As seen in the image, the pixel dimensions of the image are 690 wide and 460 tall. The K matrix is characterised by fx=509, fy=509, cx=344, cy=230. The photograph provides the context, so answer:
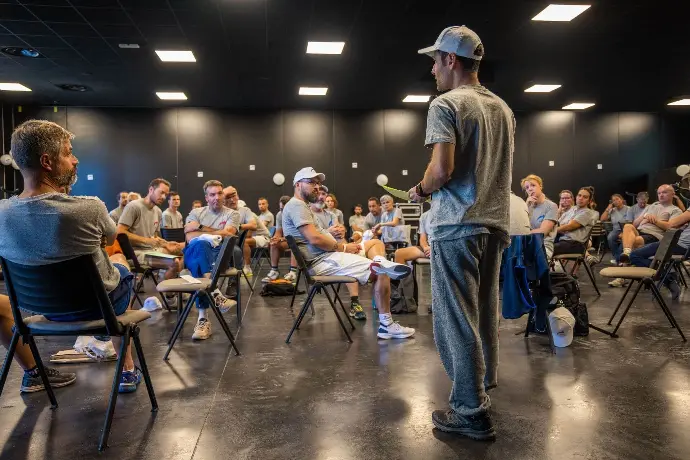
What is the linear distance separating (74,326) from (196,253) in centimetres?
247

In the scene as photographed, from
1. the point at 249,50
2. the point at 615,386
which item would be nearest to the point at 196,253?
the point at 615,386

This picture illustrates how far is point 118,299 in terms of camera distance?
2.47 m

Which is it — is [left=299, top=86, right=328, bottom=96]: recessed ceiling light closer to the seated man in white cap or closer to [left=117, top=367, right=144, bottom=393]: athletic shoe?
the seated man in white cap

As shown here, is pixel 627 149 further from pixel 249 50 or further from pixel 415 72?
pixel 249 50

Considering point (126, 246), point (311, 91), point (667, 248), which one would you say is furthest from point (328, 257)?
point (311, 91)

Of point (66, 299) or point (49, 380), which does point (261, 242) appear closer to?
point (49, 380)

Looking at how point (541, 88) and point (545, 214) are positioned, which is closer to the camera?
A: point (545, 214)

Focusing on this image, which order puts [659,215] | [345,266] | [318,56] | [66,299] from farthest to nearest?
1. [318,56]
2. [659,215]
3. [345,266]
4. [66,299]

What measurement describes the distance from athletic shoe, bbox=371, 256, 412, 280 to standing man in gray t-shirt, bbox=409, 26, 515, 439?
1.68 m

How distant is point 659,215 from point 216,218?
5.54 m

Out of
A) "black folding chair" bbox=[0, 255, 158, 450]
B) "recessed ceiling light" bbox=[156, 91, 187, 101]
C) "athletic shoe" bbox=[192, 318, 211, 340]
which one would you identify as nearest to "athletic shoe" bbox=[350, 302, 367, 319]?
"athletic shoe" bbox=[192, 318, 211, 340]

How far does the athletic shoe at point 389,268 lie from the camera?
382 centimetres

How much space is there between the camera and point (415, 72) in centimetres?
979

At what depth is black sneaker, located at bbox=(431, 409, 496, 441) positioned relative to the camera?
6.72 ft
